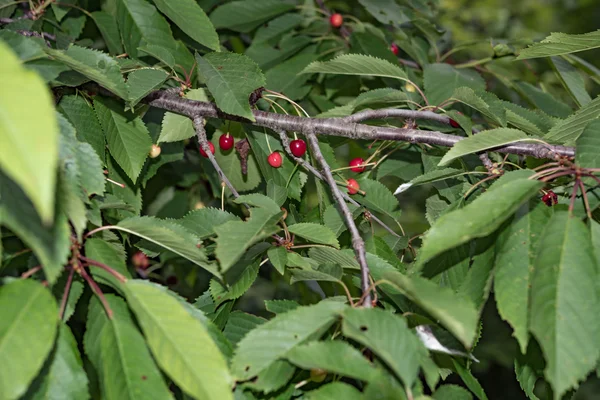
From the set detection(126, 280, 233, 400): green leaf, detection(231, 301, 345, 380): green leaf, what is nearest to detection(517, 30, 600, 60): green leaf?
detection(231, 301, 345, 380): green leaf

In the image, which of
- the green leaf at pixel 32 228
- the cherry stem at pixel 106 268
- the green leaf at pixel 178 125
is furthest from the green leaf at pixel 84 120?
the green leaf at pixel 32 228

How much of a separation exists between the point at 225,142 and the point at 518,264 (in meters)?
Answer: 1.12

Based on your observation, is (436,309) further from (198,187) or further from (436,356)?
(198,187)

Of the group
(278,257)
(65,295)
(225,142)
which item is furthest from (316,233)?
(225,142)

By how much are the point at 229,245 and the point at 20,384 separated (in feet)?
1.51

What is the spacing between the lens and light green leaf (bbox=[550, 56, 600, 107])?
2037 millimetres

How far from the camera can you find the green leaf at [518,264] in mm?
1011

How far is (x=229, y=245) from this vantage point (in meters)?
1.13

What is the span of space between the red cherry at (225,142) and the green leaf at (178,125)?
7.7 inches

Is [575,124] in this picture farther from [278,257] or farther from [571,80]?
[278,257]

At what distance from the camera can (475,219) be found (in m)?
1.01

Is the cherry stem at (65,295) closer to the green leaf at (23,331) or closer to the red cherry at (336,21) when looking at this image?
the green leaf at (23,331)

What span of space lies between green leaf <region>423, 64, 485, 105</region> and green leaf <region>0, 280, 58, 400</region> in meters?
1.46

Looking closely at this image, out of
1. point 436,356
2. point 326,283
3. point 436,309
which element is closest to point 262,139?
point 326,283
